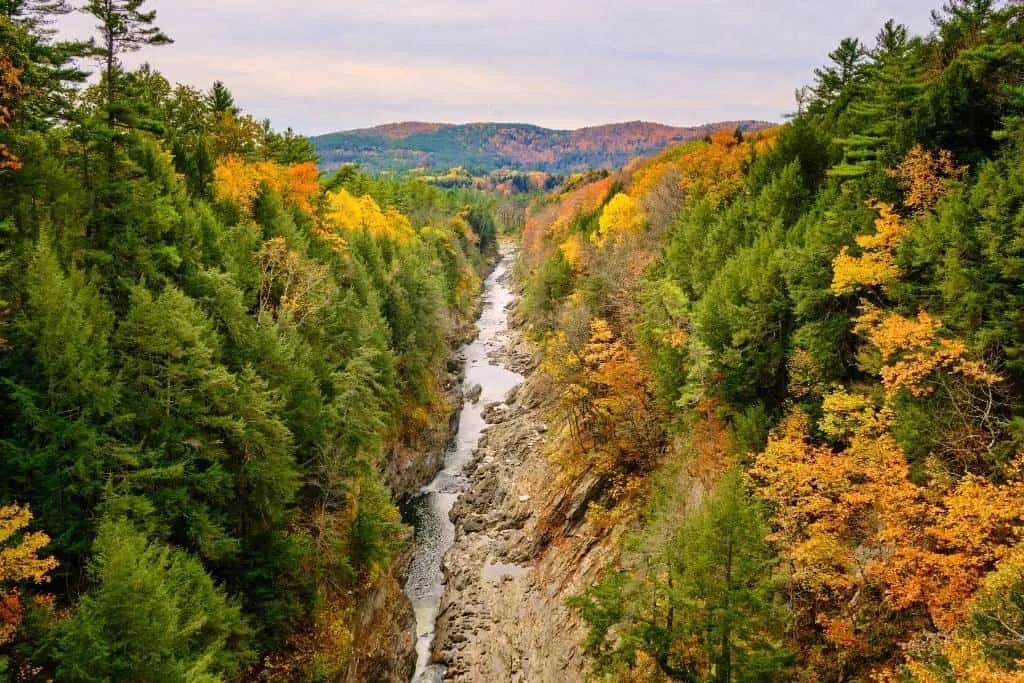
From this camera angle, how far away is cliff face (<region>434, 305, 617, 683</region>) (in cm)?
2567

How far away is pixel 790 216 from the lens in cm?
3241

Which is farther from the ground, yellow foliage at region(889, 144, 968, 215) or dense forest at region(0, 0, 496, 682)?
yellow foliage at region(889, 144, 968, 215)

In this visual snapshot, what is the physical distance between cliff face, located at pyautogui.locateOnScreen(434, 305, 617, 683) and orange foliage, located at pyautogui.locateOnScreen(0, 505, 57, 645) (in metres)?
17.1

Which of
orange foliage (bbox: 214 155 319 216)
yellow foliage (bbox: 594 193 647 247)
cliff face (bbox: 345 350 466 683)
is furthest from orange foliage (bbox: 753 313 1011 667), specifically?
yellow foliage (bbox: 594 193 647 247)

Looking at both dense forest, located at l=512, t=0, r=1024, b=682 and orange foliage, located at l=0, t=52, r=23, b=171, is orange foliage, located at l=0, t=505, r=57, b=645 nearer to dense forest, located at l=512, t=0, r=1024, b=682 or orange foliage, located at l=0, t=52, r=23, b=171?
orange foliage, located at l=0, t=52, r=23, b=171

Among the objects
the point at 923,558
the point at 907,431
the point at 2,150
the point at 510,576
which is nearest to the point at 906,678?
the point at 923,558

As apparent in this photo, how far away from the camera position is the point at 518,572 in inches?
1235

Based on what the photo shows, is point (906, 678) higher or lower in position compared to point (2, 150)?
lower

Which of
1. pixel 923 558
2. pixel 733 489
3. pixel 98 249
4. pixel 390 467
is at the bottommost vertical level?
pixel 390 467

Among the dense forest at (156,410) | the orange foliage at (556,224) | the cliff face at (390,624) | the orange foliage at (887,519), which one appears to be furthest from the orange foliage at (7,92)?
the orange foliage at (556,224)

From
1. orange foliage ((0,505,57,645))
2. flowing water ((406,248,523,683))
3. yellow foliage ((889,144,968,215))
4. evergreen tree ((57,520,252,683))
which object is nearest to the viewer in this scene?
evergreen tree ((57,520,252,683))

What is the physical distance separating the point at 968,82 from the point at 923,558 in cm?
1866

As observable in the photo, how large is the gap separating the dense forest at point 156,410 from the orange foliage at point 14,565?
5 centimetres

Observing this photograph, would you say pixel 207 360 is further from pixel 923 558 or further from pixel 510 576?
pixel 923 558
